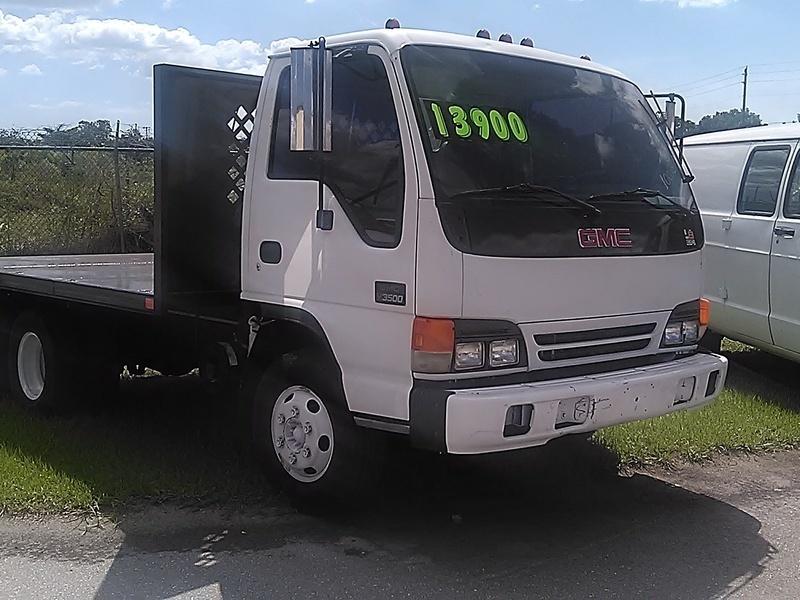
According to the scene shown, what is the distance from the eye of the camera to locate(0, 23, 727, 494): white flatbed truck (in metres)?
4.36

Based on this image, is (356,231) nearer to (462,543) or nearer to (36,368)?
(462,543)

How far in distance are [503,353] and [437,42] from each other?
1.56 metres

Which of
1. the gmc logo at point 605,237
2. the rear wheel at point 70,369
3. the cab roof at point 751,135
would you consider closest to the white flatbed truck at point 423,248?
the gmc logo at point 605,237

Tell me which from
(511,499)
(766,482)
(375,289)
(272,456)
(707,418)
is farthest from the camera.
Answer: (707,418)

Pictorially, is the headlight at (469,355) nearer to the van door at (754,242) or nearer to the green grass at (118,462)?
the green grass at (118,462)

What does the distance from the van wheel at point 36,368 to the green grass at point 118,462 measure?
0.45 feet

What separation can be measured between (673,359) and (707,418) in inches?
80.5

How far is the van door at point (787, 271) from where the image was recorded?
7.21m

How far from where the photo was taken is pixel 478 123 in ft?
15.2

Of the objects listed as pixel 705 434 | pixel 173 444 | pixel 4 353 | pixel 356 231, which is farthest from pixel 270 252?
pixel 4 353

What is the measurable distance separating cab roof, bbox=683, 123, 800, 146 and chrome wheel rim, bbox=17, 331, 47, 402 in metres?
5.08

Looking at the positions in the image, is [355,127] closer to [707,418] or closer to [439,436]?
[439,436]

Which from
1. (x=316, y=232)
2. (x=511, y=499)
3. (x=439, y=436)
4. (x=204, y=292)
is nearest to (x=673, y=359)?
(x=511, y=499)

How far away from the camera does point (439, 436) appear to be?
4.21 meters
